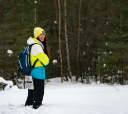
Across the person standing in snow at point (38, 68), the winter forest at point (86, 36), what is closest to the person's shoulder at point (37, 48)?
the person standing in snow at point (38, 68)

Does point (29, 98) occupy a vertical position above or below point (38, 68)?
below

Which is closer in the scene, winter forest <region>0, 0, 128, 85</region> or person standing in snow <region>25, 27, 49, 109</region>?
person standing in snow <region>25, 27, 49, 109</region>

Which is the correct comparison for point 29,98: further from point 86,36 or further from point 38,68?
point 86,36

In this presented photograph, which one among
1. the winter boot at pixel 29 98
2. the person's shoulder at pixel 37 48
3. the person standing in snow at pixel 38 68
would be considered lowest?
the winter boot at pixel 29 98

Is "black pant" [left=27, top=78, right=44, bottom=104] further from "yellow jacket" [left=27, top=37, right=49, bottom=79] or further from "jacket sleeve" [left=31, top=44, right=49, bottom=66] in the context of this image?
"jacket sleeve" [left=31, top=44, right=49, bottom=66]

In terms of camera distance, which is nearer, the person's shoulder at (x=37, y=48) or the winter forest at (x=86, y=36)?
the person's shoulder at (x=37, y=48)

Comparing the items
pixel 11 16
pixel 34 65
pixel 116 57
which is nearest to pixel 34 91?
pixel 34 65

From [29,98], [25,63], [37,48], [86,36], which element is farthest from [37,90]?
[86,36]

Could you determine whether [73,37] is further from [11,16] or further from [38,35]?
[38,35]

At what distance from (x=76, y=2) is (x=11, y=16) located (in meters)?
6.80

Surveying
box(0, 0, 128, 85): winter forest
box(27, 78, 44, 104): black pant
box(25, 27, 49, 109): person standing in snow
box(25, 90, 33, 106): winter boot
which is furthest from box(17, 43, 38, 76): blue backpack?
box(0, 0, 128, 85): winter forest

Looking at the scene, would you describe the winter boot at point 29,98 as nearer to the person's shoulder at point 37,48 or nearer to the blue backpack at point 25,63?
the blue backpack at point 25,63

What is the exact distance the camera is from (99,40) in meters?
17.2

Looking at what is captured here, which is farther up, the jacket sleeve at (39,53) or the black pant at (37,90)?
the jacket sleeve at (39,53)
